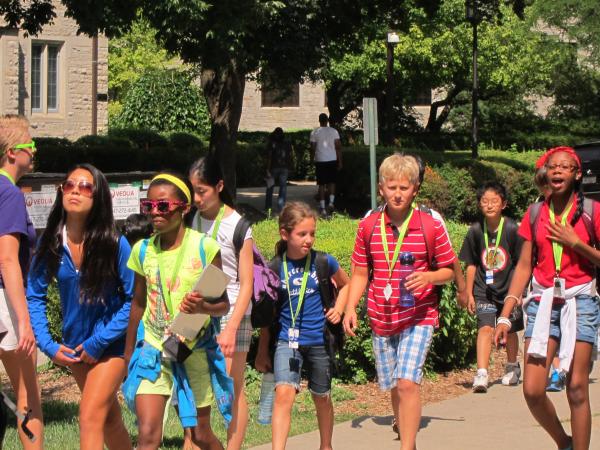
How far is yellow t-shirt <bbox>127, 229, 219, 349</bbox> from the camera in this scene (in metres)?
5.02

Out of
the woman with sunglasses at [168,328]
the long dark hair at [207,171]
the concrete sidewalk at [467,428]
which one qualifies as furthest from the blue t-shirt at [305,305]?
the woman with sunglasses at [168,328]

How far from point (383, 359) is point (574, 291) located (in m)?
1.13

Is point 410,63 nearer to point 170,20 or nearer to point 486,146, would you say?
point 486,146

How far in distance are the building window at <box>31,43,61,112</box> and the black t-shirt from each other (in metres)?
27.7

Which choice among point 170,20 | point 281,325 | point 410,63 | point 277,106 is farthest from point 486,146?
point 281,325

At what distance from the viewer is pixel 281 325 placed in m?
6.31

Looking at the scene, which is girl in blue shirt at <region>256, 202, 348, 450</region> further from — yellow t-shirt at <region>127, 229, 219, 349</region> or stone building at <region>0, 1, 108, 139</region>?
stone building at <region>0, 1, 108, 139</region>

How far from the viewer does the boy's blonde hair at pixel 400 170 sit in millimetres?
5875

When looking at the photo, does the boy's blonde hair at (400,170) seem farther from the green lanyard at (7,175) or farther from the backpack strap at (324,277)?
the green lanyard at (7,175)

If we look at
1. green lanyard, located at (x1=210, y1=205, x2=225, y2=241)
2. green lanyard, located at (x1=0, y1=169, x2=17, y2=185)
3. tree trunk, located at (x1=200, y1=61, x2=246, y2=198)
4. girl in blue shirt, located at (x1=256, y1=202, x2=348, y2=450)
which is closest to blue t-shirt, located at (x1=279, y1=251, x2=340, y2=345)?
girl in blue shirt, located at (x1=256, y1=202, x2=348, y2=450)

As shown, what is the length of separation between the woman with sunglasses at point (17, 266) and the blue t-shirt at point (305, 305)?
1531 mm

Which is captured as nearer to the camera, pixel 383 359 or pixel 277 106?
pixel 383 359

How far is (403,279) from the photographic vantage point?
231 inches

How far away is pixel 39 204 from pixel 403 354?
20.7ft
